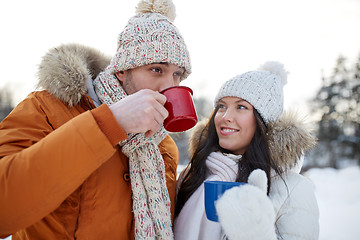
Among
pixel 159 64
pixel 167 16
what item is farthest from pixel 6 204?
pixel 167 16

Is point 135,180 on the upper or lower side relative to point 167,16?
lower

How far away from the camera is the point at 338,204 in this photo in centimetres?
564

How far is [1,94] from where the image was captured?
960 inches

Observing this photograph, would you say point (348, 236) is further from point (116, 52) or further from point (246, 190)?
point (116, 52)

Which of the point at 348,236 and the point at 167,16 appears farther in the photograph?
the point at 348,236

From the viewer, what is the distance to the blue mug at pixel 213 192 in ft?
4.37

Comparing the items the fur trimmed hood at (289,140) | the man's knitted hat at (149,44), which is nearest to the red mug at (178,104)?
the man's knitted hat at (149,44)

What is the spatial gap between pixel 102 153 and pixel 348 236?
4538mm

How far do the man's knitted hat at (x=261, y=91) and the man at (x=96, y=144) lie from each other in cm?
53

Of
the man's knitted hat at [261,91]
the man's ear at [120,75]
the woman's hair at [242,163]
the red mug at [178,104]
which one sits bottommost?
the woman's hair at [242,163]

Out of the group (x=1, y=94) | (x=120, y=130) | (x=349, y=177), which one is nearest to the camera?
(x=120, y=130)

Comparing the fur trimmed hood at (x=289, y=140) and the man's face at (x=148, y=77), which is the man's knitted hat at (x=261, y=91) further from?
the man's face at (x=148, y=77)

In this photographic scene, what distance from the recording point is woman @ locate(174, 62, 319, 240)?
1285mm

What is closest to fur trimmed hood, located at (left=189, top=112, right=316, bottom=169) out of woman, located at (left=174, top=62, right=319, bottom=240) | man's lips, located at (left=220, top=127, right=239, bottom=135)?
woman, located at (left=174, top=62, right=319, bottom=240)
